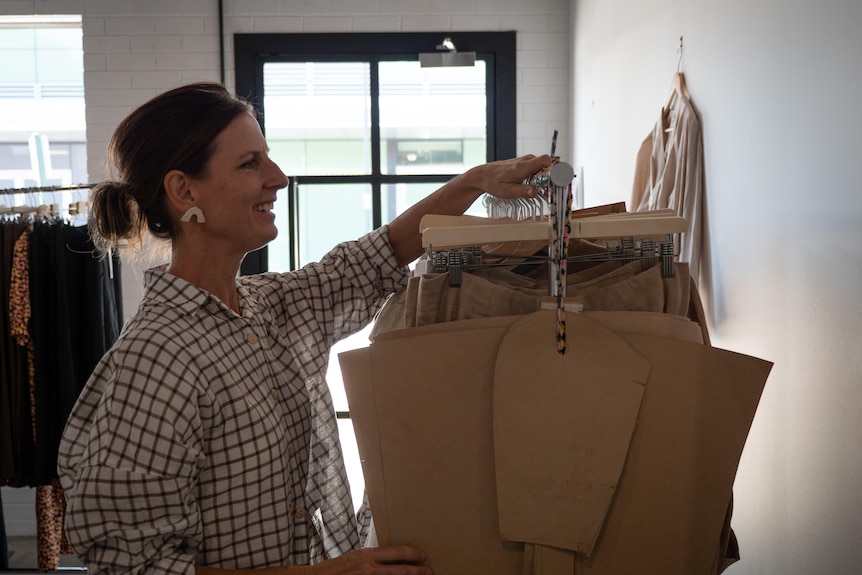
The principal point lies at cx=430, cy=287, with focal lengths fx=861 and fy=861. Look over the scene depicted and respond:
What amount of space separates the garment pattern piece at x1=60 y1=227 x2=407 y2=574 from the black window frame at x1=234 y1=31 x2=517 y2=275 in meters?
3.24

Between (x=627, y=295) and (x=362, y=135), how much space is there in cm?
386

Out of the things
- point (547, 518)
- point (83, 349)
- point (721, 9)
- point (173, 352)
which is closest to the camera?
point (547, 518)

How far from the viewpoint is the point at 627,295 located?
108 centimetres

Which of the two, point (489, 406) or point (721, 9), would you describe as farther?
point (721, 9)

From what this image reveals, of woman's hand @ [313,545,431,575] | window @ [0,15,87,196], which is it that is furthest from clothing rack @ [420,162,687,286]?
window @ [0,15,87,196]

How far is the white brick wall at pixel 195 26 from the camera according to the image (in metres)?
4.65

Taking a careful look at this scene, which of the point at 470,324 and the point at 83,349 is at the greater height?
the point at 470,324

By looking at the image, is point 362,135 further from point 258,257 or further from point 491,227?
point 491,227

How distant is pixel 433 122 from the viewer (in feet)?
15.7

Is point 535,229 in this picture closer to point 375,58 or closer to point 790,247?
point 790,247

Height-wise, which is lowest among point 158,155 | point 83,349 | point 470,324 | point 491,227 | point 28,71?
point 83,349

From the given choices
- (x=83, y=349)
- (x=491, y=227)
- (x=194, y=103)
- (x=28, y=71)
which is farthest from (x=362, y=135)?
(x=491, y=227)

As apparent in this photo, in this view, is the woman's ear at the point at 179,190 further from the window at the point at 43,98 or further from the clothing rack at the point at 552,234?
the window at the point at 43,98

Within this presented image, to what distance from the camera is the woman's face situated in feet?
4.66
